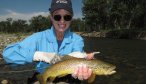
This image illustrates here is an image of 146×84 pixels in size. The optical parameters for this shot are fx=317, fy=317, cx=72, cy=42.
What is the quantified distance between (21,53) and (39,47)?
0.45m

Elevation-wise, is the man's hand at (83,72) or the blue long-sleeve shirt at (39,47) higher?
the blue long-sleeve shirt at (39,47)

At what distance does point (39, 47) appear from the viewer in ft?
20.2

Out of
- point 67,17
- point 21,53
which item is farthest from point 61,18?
point 21,53

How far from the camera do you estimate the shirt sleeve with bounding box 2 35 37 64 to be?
5.82 metres

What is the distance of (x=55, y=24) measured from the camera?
20.1 ft

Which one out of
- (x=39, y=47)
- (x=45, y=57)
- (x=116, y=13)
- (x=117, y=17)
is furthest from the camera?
(x=117, y=17)

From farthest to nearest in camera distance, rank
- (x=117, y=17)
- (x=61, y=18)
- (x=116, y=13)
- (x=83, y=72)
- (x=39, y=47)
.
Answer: (x=117, y=17) → (x=116, y=13) → (x=39, y=47) → (x=61, y=18) → (x=83, y=72)

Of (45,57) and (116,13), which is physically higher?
(45,57)

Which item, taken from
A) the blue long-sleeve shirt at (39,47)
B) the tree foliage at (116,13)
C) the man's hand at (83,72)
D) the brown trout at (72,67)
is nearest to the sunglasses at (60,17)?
the blue long-sleeve shirt at (39,47)

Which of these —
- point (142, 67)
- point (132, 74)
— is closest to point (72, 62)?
point (132, 74)

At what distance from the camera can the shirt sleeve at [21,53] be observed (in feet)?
19.1

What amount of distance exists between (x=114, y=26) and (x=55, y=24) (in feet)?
359

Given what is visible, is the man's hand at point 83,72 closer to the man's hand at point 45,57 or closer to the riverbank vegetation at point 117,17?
the man's hand at point 45,57

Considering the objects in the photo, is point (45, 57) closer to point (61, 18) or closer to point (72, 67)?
point (72, 67)
